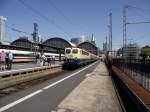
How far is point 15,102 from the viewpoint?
1111 centimetres

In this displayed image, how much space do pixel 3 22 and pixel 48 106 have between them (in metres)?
34.4

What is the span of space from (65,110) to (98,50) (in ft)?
601

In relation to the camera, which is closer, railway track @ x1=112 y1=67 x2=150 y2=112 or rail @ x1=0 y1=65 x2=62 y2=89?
railway track @ x1=112 y1=67 x2=150 y2=112

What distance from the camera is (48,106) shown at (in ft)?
34.6

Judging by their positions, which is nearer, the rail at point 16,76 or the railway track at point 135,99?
the railway track at point 135,99

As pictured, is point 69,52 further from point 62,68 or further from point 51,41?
point 51,41

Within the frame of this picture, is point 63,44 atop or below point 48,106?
atop

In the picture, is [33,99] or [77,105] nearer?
[77,105]

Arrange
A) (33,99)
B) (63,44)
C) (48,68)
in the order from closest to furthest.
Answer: (33,99) → (48,68) → (63,44)

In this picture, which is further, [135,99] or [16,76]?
[16,76]

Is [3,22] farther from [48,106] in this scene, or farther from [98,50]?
[98,50]

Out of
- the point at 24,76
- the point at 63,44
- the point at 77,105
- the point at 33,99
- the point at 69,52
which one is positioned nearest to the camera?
the point at 77,105

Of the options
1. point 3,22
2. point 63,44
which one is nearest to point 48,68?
point 3,22

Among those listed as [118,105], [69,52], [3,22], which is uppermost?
[3,22]
